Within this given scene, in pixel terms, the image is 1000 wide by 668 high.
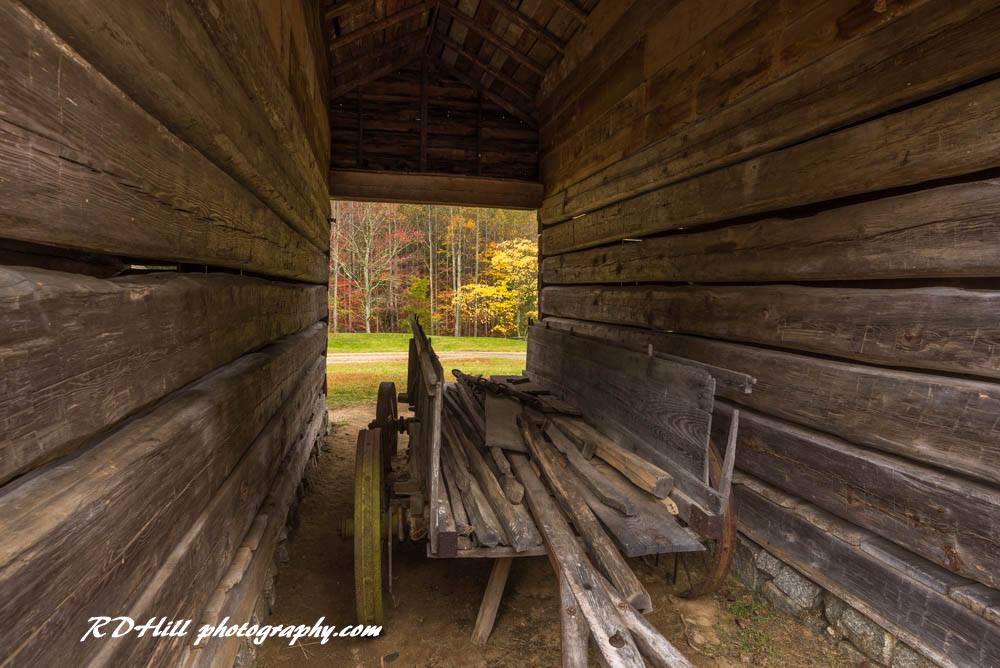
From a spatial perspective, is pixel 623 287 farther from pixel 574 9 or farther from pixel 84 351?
pixel 84 351

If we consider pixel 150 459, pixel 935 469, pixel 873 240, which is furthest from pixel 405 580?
pixel 873 240

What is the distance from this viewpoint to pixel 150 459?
1389mm

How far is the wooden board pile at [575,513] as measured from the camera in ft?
5.79

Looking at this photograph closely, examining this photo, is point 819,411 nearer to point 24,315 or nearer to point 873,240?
point 873,240

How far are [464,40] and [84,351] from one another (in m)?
7.54

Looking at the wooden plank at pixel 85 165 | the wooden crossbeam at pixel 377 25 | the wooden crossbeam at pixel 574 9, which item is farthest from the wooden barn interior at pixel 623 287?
the wooden crossbeam at pixel 377 25

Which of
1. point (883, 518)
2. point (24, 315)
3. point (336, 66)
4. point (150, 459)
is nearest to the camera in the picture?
point (24, 315)

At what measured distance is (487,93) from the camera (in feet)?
24.7

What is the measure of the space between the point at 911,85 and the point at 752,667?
3.28m

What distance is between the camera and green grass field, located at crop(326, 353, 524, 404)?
9.28m

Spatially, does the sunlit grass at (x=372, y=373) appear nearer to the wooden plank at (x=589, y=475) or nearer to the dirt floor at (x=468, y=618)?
the dirt floor at (x=468, y=618)

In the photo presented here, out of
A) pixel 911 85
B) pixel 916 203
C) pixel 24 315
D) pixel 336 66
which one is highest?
pixel 336 66

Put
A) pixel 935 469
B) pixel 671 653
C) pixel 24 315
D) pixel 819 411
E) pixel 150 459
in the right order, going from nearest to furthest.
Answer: pixel 24 315, pixel 150 459, pixel 671 653, pixel 935 469, pixel 819 411

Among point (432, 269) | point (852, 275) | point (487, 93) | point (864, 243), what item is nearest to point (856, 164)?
point (864, 243)
